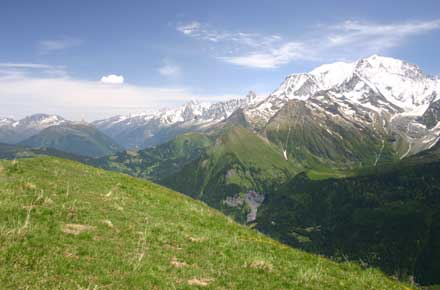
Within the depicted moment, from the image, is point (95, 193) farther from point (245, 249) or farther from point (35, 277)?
point (35, 277)

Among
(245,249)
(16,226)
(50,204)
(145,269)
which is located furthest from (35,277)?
(245,249)

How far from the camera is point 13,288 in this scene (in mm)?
12047

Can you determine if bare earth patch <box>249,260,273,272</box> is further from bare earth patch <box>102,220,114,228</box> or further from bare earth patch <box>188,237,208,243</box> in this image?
bare earth patch <box>102,220,114,228</box>

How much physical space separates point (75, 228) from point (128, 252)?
179 inches

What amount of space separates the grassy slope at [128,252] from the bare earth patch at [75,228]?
0.18 ft

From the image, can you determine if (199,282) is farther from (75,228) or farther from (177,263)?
(75,228)

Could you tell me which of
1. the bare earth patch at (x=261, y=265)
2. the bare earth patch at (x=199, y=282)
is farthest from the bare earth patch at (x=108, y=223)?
the bare earth patch at (x=261, y=265)

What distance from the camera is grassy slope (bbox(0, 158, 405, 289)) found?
47.3ft

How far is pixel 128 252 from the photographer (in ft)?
58.5

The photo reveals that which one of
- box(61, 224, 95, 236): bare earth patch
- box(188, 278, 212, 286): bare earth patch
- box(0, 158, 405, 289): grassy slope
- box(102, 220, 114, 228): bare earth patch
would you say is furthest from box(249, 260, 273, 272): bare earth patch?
box(61, 224, 95, 236): bare earth patch

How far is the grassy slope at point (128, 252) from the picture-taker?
14.4 m

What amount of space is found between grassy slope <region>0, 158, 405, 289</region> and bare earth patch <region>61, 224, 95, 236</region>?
56 millimetres

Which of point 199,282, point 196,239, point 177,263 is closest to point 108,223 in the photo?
point 196,239

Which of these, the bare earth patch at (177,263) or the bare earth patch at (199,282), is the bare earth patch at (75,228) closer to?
the bare earth patch at (177,263)
